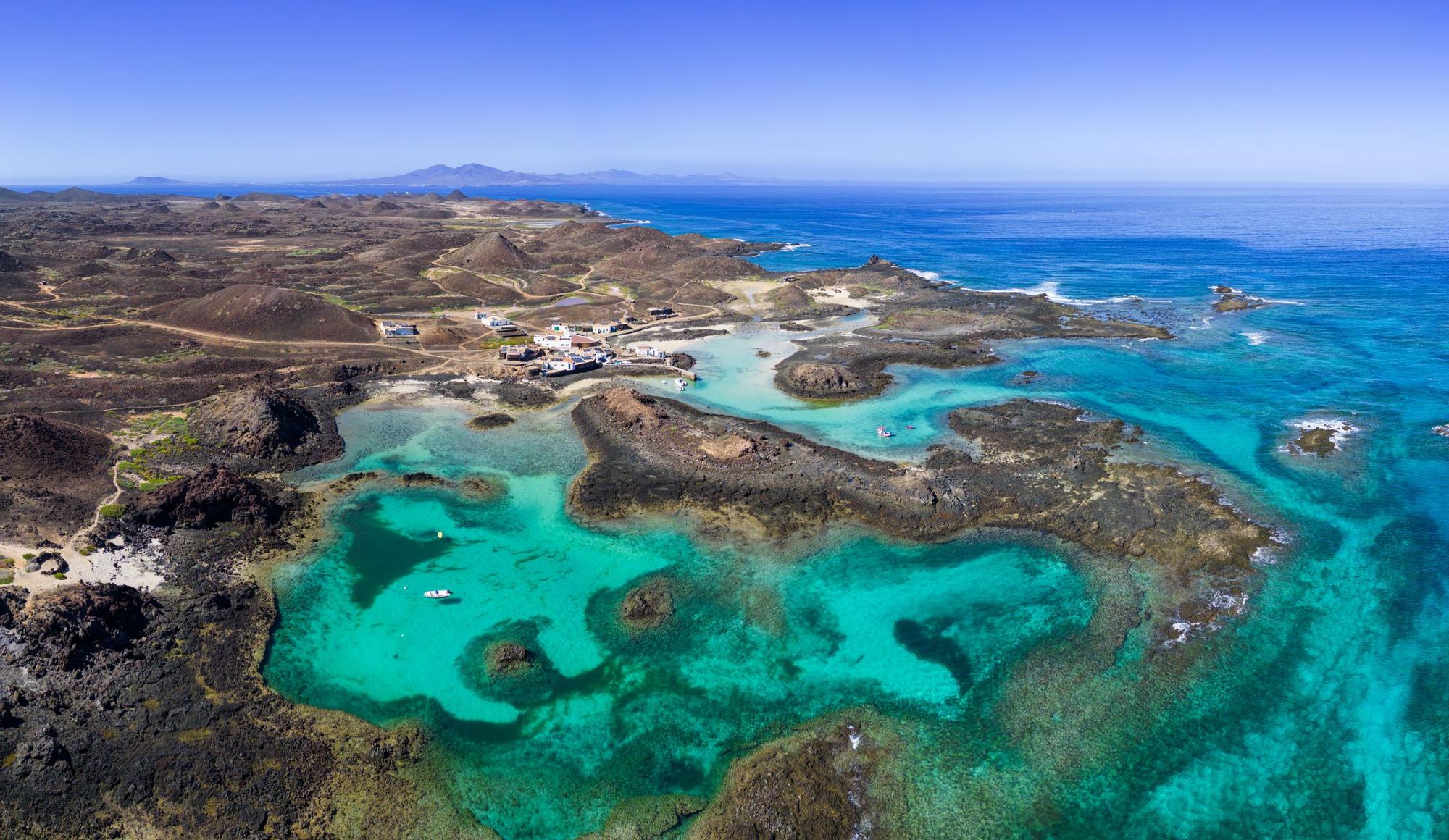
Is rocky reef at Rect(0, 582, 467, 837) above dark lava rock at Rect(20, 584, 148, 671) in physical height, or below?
below

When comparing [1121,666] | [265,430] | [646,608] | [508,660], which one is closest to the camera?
[508,660]

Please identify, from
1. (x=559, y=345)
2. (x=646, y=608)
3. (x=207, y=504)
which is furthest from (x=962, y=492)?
(x=559, y=345)

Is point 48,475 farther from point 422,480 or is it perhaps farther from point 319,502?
point 422,480

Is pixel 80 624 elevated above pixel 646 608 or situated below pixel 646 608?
above

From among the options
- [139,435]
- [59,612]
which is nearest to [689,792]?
[59,612]

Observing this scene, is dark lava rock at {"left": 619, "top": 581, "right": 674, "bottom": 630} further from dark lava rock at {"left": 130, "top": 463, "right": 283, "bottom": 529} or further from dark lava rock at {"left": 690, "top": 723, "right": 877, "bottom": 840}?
dark lava rock at {"left": 130, "top": 463, "right": 283, "bottom": 529}

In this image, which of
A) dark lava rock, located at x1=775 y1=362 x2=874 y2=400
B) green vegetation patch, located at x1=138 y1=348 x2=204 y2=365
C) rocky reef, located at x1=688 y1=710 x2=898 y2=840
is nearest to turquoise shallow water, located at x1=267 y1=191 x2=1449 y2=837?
rocky reef, located at x1=688 y1=710 x2=898 y2=840
